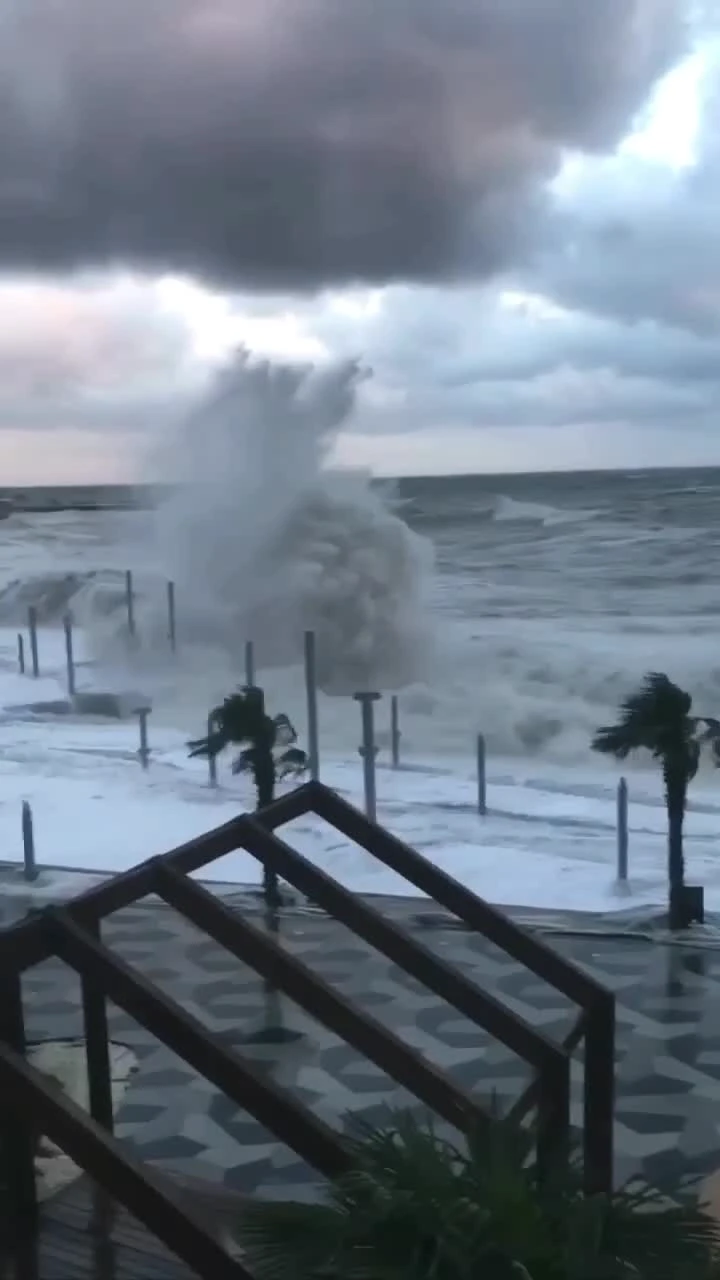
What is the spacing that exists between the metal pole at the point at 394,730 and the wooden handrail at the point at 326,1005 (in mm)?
7999

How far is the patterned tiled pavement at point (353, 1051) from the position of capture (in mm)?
3896

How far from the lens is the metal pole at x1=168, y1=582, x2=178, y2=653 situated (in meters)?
12.7

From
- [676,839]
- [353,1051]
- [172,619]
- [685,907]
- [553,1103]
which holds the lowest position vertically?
[353,1051]

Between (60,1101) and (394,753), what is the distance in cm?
872

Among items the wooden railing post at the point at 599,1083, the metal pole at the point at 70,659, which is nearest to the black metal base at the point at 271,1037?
the wooden railing post at the point at 599,1083

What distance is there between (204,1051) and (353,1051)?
2.56 meters

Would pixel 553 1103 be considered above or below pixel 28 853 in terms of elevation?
above

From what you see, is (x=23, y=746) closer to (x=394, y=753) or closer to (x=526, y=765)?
(x=394, y=753)

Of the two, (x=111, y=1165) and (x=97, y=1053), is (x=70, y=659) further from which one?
(x=111, y=1165)

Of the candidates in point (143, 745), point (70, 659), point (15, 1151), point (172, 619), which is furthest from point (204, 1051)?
point (172, 619)

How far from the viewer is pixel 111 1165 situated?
81.4 inches

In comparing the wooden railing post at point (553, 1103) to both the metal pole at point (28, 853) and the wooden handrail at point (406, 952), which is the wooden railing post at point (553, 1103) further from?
the metal pole at point (28, 853)

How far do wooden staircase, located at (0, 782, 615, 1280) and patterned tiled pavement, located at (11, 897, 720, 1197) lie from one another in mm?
914

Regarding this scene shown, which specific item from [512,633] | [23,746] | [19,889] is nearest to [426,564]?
[512,633]
